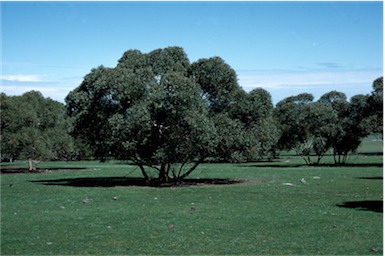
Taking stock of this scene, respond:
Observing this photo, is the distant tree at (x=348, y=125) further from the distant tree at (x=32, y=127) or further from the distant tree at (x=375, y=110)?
the distant tree at (x=32, y=127)

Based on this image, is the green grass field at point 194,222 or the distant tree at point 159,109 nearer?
the green grass field at point 194,222

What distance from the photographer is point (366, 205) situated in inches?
982

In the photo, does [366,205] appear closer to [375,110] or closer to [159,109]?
[159,109]

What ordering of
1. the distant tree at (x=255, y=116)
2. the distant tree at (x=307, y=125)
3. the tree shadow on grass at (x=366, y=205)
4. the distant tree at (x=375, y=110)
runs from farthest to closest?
the distant tree at (x=307, y=125), the distant tree at (x=375, y=110), the distant tree at (x=255, y=116), the tree shadow on grass at (x=366, y=205)

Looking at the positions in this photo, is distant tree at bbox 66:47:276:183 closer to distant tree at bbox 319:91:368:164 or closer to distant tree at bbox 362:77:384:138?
distant tree at bbox 362:77:384:138

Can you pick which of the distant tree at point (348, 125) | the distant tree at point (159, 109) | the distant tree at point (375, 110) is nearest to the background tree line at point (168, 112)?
the distant tree at point (159, 109)

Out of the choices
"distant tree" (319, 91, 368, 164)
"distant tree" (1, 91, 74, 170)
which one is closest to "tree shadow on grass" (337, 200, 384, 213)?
"distant tree" (1, 91, 74, 170)

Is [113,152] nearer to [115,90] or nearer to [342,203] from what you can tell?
[115,90]

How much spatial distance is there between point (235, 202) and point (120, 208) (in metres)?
6.09

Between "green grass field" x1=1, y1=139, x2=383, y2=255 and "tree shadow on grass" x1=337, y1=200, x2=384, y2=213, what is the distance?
45 millimetres

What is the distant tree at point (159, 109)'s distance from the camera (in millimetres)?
33250

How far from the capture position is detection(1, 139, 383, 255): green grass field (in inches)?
605


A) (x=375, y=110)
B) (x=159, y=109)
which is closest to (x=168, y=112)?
(x=159, y=109)

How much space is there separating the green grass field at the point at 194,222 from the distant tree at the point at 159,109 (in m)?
3.37
